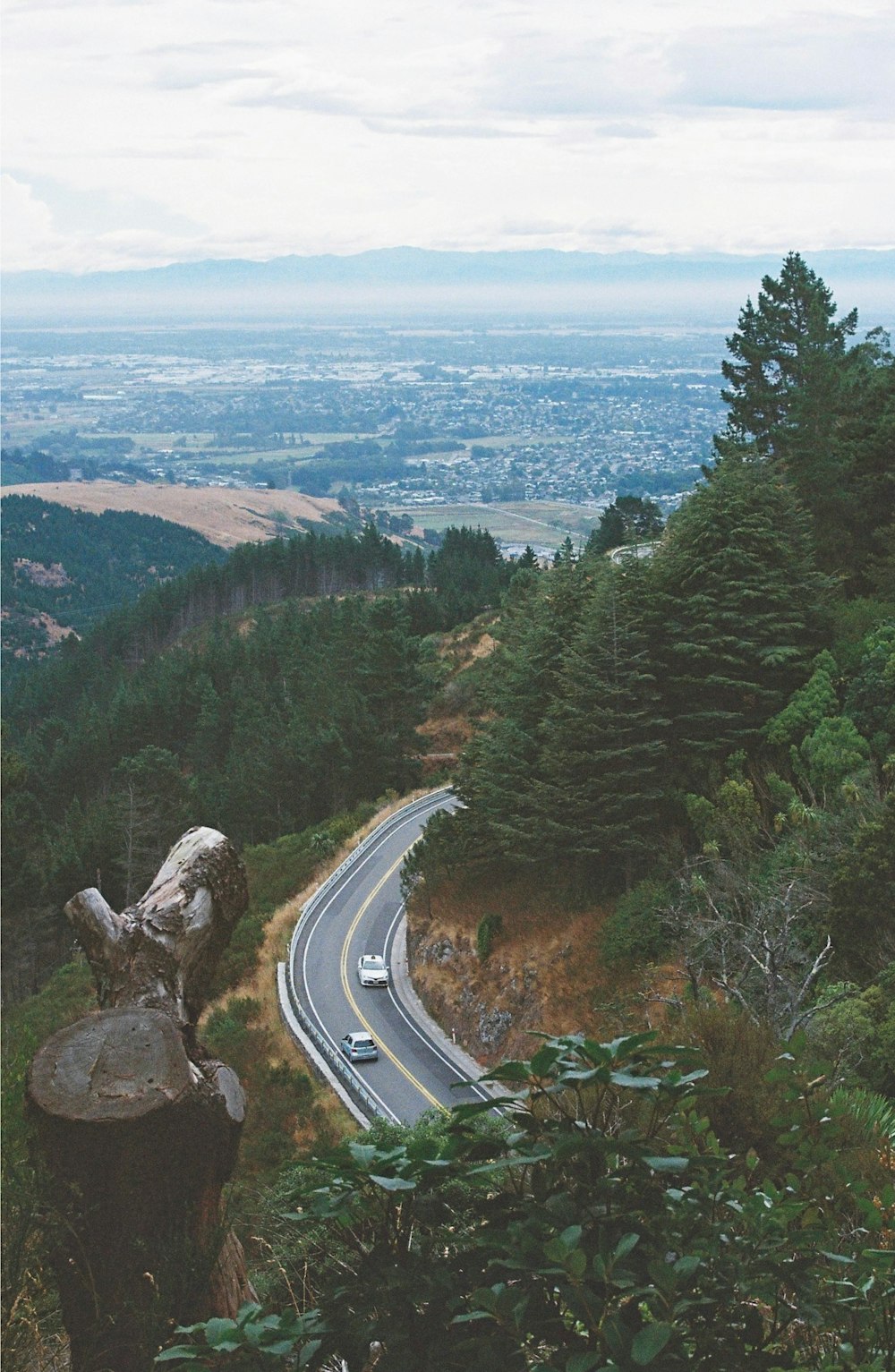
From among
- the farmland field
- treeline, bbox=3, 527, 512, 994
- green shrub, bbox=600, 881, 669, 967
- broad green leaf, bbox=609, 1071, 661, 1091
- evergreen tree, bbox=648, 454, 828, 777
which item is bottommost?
treeline, bbox=3, 527, 512, 994

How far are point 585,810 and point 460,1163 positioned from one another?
2023cm

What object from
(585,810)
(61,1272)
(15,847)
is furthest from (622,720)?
(15,847)

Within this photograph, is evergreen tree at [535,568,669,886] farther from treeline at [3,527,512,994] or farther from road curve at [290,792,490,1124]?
treeline at [3,527,512,994]

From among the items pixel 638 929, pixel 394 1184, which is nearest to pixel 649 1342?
pixel 394 1184

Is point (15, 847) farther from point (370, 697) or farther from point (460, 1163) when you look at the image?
point (460, 1163)

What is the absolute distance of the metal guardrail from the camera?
70.4 feet

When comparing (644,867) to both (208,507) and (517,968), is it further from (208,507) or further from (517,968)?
(208,507)

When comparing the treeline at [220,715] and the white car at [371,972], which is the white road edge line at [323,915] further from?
the treeline at [220,715]

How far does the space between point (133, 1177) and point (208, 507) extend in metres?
185

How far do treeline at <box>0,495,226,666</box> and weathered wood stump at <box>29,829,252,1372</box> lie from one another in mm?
130810

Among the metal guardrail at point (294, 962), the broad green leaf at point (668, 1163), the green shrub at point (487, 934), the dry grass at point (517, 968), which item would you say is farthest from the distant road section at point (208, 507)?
the broad green leaf at point (668, 1163)

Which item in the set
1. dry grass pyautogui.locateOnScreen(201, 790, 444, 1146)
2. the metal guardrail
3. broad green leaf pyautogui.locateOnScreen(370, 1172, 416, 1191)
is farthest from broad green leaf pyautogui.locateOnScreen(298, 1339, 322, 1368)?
the metal guardrail

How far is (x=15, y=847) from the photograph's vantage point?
1590 inches

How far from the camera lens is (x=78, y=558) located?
155250mm
